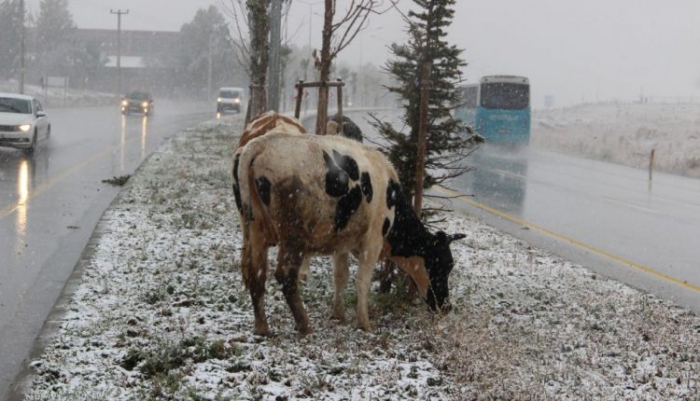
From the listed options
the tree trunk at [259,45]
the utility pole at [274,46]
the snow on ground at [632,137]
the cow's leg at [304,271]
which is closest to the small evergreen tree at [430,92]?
the cow's leg at [304,271]

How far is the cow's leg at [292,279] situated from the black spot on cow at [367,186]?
0.77 meters

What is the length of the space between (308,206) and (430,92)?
3.04 m

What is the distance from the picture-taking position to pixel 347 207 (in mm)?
6184

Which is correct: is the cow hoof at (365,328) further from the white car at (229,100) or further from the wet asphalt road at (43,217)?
the white car at (229,100)

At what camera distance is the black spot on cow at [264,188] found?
5930 millimetres

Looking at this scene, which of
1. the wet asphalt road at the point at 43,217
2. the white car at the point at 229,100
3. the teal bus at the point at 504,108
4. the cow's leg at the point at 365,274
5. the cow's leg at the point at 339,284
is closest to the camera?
the cow's leg at the point at 365,274

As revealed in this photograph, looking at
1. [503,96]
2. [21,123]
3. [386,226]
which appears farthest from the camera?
[503,96]

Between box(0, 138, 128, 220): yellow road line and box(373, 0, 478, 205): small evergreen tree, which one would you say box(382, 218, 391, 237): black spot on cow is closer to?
box(373, 0, 478, 205): small evergreen tree

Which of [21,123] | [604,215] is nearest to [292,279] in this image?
[604,215]

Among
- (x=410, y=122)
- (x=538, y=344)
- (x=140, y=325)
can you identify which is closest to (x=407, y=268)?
(x=538, y=344)

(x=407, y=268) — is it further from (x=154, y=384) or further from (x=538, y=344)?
(x=154, y=384)

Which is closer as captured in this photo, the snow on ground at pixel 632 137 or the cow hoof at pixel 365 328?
the cow hoof at pixel 365 328

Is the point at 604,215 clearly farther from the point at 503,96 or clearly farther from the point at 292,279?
the point at 503,96

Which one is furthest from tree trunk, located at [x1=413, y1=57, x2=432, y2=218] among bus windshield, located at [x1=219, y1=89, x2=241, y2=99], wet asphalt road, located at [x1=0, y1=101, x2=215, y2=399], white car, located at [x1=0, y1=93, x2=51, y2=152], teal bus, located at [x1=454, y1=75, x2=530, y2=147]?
bus windshield, located at [x1=219, y1=89, x2=241, y2=99]
